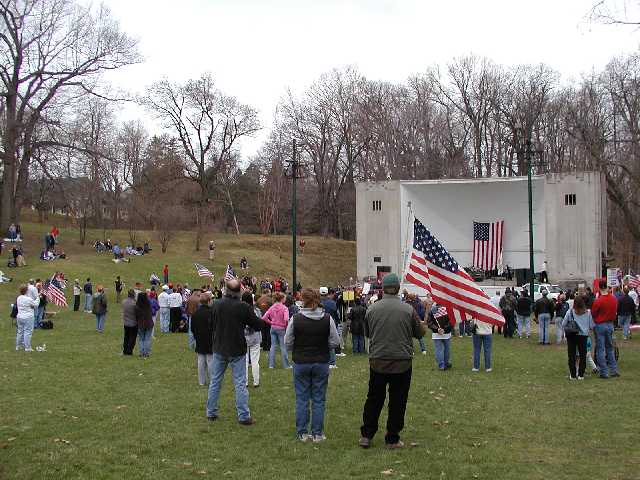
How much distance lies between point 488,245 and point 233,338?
3583 cm

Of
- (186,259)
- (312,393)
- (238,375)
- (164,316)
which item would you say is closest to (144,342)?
(164,316)

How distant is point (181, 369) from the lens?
42.4ft

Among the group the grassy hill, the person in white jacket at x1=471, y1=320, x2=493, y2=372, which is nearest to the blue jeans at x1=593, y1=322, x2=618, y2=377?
the person in white jacket at x1=471, y1=320, x2=493, y2=372

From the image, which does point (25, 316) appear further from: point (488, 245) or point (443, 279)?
point (488, 245)

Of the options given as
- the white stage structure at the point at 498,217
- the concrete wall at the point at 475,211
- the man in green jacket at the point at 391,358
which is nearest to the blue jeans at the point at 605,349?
the man in green jacket at the point at 391,358

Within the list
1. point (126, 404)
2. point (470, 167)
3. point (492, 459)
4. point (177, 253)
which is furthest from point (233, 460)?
point (470, 167)

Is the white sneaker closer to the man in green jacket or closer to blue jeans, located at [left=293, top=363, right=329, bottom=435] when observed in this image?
blue jeans, located at [left=293, top=363, right=329, bottom=435]

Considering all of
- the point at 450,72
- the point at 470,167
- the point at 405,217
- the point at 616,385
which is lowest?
the point at 616,385

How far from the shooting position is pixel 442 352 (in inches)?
518

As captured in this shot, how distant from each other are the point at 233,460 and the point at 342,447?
1120 mm

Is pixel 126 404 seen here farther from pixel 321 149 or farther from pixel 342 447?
pixel 321 149

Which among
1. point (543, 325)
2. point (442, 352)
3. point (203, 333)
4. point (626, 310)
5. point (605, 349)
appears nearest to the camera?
point (203, 333)

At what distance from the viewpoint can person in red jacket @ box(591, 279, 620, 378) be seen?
12055 millimetres

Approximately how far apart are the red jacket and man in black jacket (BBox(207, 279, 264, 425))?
21.8ft
